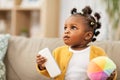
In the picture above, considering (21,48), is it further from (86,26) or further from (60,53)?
(86,26)

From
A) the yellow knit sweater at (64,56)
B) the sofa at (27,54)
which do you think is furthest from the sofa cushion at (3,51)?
the yellow knit sweater at (64,56)

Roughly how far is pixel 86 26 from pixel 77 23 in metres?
0.04

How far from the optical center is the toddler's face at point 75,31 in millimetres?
1297

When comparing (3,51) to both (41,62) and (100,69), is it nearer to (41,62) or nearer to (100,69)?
(41,62)

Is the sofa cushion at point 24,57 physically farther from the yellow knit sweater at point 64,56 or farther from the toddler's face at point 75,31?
the toddler's face at point 75,31

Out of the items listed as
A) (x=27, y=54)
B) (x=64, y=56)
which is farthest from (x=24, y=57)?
(x=64, y=56)

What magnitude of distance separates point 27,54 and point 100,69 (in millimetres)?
634

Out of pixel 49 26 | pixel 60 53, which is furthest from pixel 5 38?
pixel 49 26

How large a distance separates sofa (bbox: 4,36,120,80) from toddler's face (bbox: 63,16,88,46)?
0.38 m

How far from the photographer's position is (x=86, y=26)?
51.4 inches

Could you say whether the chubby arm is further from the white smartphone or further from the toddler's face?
the toddler's face

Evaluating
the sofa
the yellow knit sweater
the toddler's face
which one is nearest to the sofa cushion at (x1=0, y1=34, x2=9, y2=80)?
the sofa

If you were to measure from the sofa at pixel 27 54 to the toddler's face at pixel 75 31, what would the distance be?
38 centimetres

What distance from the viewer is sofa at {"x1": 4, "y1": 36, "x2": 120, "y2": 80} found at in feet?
5.42
